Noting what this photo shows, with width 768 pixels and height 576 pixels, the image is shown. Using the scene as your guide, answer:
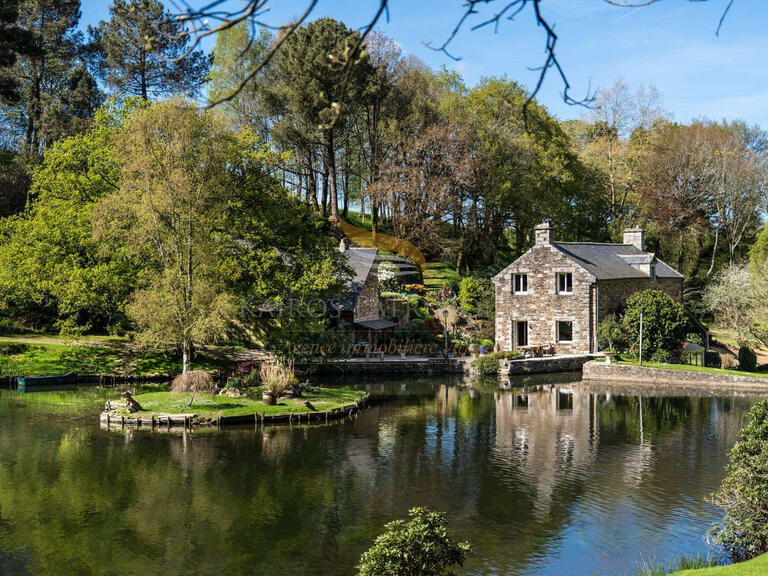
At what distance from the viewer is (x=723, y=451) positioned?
23.1 m

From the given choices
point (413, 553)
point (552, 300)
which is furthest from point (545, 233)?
point (413, 553)

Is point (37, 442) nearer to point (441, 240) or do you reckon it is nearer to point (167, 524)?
point (167, 524)

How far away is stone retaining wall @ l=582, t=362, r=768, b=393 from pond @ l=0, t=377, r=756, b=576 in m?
6.60

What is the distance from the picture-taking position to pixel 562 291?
46.7m

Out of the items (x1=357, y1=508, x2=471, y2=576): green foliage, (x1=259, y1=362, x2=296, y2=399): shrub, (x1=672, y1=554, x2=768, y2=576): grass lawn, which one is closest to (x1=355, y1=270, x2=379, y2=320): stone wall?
(x1=259, y1=362, x2=296, y2=399): shrub

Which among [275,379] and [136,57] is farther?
[136,57]

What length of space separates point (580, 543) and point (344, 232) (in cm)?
5040

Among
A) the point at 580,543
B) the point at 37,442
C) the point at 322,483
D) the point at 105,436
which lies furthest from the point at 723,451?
the point at 37,442

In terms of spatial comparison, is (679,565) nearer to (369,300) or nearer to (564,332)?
(564,332)

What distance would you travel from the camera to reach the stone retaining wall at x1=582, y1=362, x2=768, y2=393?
35.8 metres

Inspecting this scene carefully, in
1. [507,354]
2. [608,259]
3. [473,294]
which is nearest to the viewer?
[507,354]

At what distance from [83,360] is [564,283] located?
29636mm

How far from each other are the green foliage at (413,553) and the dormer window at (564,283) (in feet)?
121

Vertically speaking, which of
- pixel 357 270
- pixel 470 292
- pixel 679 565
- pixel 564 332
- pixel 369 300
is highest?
pixel 357 270
